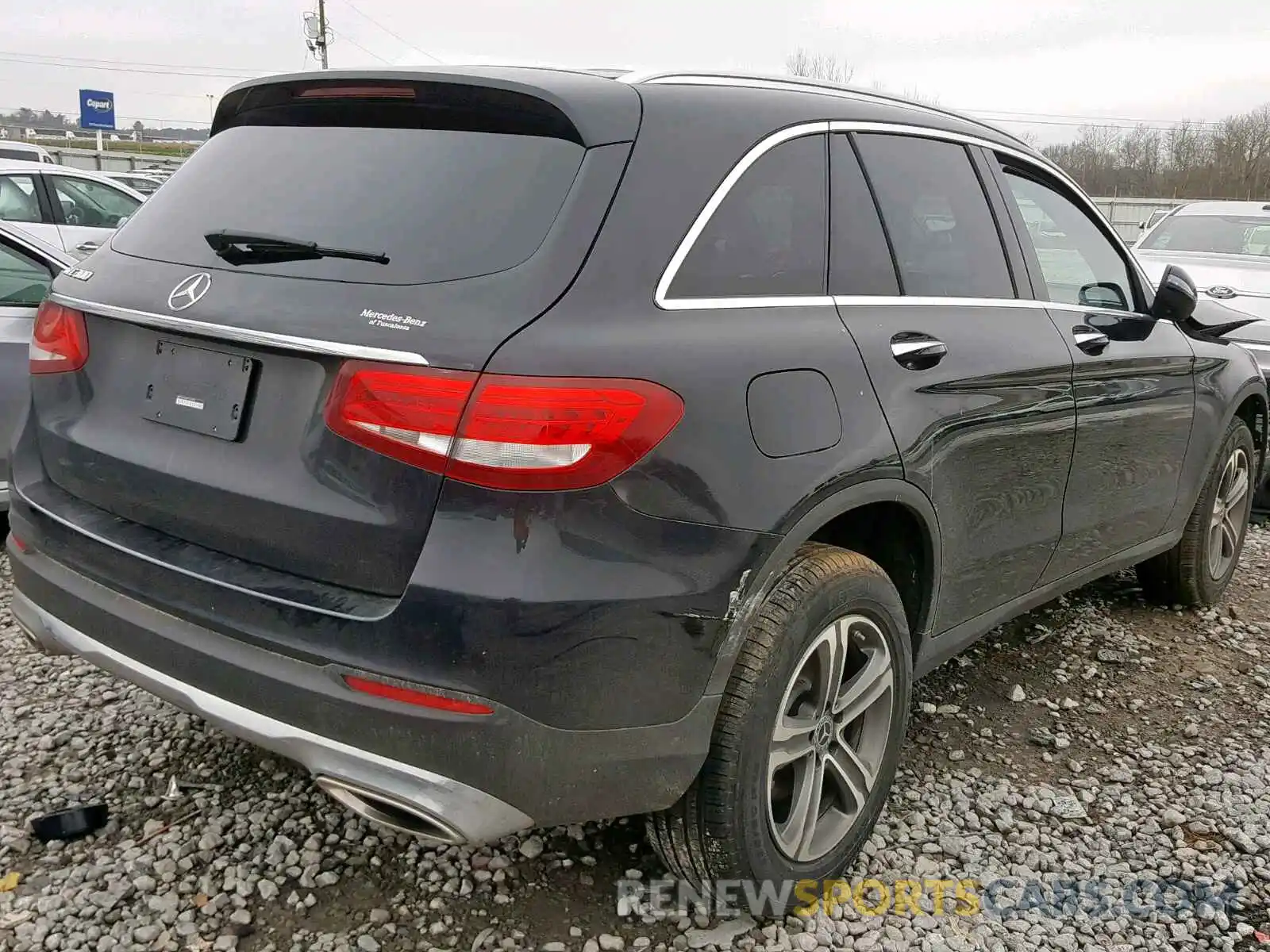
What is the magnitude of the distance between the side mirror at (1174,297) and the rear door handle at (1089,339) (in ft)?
1.73

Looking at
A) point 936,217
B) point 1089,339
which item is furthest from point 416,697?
point 1089,339

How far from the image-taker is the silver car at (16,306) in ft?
14.5

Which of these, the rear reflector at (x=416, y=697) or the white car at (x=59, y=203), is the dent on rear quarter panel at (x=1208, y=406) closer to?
the rear reflector at (x=416, y=697)

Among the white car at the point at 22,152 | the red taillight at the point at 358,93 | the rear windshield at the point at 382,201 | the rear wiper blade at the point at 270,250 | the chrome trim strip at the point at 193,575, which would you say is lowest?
the chrome trim strip at the point at 193,575

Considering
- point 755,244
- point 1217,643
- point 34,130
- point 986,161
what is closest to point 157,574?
point 755,244

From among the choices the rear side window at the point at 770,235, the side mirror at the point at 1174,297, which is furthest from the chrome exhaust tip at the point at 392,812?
the side mirror at the point at 1174,297

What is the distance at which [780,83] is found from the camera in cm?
266

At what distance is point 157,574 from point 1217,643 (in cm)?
397

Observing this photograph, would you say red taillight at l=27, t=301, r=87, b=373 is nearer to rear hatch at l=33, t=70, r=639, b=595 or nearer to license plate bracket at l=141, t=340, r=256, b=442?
rear hatch at l=33, t=70, r=639, b=595

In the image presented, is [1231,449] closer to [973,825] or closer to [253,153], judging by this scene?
[973,825]

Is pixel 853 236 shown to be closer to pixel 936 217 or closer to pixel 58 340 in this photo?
pixel 936 217

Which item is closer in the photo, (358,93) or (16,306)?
(358,93)

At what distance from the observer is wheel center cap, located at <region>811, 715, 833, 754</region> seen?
249 cm

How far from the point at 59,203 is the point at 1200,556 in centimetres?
913
